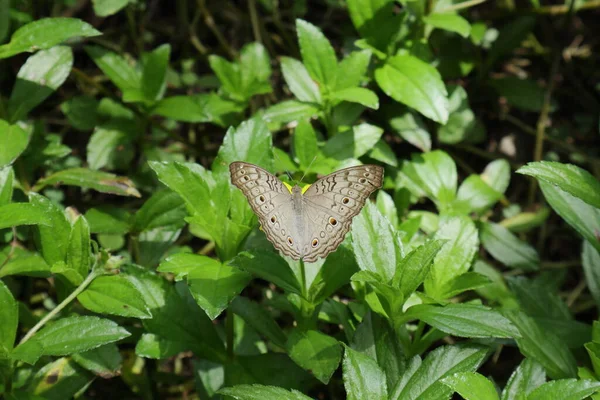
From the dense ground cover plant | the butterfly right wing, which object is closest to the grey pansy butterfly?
→ the butterfly right wing

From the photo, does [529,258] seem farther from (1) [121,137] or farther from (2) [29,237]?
(2) [29,237]

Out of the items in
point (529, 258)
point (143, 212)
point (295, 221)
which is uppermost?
point (295, 221)

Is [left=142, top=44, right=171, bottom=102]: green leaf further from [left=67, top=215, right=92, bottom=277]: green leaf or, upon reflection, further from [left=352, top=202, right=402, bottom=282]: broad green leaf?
[left=352, top=202, right=402, bottom=282]: broad green leaf

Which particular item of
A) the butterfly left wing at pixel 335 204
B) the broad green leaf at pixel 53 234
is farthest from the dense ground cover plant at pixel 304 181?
the butterfly left wing at pixel 335 204

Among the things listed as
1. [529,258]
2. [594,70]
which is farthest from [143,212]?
[594,70]

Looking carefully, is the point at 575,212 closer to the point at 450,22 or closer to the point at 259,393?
the point at 450,22

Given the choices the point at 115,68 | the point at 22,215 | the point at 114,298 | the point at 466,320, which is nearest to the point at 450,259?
the point at 466,320
